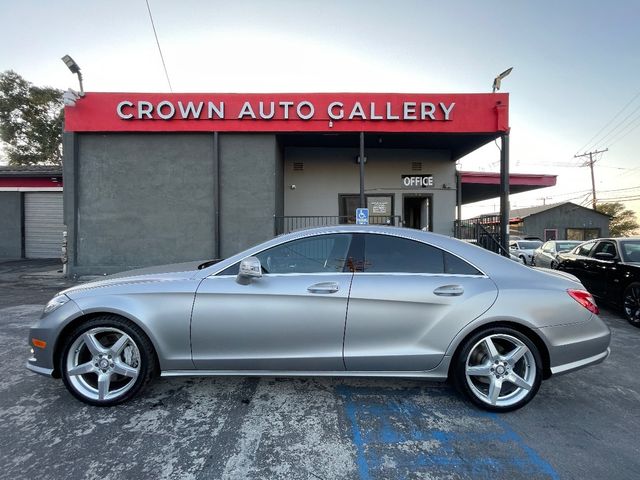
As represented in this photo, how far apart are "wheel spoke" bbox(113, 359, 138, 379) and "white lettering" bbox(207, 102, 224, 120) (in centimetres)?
768

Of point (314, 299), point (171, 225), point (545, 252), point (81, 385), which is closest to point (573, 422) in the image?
point (314, 299)

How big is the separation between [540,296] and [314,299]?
1.88 meters

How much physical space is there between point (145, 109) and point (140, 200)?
2.51 meters

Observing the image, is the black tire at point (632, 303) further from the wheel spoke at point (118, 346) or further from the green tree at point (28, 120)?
the green tree at point (28, 120)

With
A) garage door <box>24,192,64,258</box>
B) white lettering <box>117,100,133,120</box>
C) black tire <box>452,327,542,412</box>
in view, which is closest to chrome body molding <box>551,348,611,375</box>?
black tire <box>452,327,542,412</box>

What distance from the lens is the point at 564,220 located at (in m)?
34.8

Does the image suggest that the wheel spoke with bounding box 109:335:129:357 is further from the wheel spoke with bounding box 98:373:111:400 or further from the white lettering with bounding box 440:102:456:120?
the white lettering with bounding box 440:102:456:120

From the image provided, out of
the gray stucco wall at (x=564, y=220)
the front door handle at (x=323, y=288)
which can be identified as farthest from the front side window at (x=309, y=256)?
the gray stucco wall at (x=564, y=220)

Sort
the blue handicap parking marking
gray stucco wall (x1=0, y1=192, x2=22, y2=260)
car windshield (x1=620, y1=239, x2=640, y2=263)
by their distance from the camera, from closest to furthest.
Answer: the blue handicap parking marking → car windshield (x1=620, y1=239, x2=640, y2=263) → gray stucco wall (x1=0, y1=192, x2=22, y2=260)

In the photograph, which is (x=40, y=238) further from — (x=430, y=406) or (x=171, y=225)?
(x=430, y=406)

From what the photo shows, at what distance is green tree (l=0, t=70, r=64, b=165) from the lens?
23703 mm

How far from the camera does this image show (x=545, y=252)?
522 inches

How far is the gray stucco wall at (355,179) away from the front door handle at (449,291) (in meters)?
8.93

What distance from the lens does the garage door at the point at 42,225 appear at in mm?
14352
